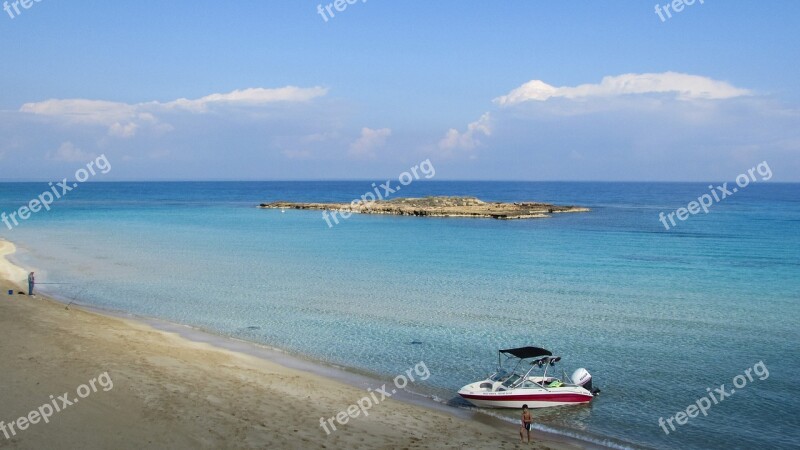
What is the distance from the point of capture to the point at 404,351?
26625mm

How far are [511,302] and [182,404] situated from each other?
70.1 feet

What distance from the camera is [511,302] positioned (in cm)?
3597

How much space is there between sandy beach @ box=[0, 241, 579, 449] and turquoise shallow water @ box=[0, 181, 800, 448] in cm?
300

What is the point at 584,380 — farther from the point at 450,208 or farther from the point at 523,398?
the point at 450,208

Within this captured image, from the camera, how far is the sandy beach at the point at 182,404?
16719 millimetres

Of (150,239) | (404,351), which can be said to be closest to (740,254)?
(404,351)

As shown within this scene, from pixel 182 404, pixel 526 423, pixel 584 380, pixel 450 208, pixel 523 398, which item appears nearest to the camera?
pixel 526 423

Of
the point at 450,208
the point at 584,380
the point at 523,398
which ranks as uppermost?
the point at 450,208

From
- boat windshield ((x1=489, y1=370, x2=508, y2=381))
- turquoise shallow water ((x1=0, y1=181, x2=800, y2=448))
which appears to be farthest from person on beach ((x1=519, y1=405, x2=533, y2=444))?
boat windshield ((x1=489, y1=370, x2=508, y2=381))

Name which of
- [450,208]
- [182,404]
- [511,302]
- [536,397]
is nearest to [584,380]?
[536,397]

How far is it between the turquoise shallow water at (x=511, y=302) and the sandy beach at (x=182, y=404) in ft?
9.83

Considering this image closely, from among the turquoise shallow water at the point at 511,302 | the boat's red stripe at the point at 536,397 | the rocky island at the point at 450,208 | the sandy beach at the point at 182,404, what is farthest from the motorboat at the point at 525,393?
the rocky island at the point at 450,208

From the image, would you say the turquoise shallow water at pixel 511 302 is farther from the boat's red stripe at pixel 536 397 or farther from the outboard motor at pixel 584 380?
the outboard motor at pixel 584 380

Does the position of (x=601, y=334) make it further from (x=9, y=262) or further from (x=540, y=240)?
(x=9, y=262)
